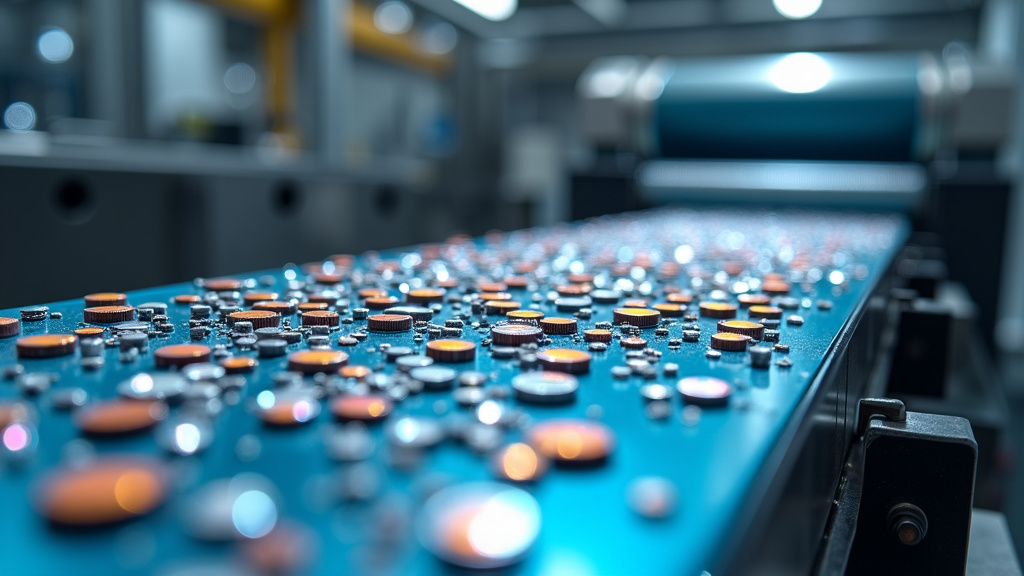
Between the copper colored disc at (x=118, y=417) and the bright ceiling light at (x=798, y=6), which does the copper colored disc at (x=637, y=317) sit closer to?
the copper colored disc at (x=118, y=417)

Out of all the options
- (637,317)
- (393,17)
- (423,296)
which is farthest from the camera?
(393,17)

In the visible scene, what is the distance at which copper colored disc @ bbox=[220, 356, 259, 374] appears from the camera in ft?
1.57

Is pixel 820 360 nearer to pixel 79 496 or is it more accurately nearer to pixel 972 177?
pixel 79 496

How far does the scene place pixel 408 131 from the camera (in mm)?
12742

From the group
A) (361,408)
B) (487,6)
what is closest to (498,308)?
A: (361,408)

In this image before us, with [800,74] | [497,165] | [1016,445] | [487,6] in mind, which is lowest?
[1016,445]

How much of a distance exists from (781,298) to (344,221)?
214 centimetres

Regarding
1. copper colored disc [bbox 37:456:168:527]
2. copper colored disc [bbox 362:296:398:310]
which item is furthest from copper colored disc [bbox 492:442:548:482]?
copper colored disc [bbox 362:296:398:310]

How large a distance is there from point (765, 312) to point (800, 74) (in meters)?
2.55

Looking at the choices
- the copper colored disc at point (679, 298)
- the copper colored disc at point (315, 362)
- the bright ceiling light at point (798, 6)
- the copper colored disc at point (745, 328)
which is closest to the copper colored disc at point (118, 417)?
the copper colored disc at point (315, 362)

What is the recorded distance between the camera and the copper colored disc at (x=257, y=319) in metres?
0.64

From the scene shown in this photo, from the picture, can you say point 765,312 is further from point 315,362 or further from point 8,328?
point 8,328

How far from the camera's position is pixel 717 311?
2.48 ft

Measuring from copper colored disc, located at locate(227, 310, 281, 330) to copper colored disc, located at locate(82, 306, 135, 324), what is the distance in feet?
0.33
